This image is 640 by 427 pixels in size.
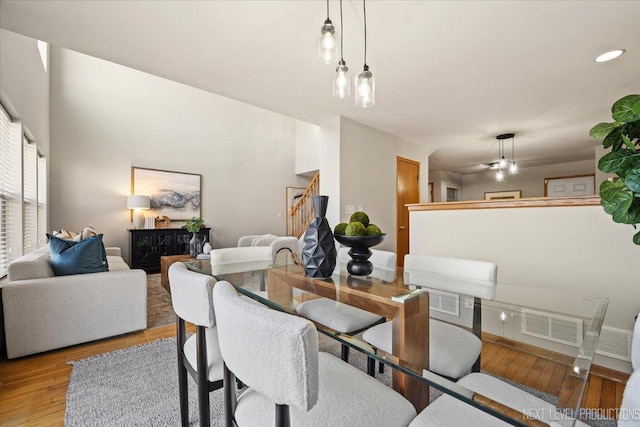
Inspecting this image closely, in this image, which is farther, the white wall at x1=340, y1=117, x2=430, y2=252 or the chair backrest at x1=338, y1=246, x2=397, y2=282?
the white wall at x1=340, y1=117, x2=430, y2=252

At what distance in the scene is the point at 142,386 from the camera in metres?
1.73

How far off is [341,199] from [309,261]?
2.18 meters

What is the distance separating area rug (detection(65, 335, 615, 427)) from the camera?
146cm

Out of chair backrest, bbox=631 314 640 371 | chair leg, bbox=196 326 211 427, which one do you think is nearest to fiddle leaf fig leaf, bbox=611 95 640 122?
chair backrest, bbox=631 314 640 371

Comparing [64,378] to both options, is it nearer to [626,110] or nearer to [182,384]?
[182,384]

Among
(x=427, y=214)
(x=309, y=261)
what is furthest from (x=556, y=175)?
(x=309, y=261)

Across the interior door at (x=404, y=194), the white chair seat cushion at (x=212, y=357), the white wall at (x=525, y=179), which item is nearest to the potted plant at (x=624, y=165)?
the white chair seat cushion at (x=212, y=357)

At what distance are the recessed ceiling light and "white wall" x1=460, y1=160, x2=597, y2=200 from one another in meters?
5.66

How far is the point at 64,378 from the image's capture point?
71.9 inches

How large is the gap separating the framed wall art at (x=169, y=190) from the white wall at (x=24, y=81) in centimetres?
150

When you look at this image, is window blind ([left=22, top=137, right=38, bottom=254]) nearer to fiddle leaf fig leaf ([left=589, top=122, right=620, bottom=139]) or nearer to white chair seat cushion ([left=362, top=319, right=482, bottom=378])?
white chair seat cushion ([left=362, top=319, right=482, bottom=378])

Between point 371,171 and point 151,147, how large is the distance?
4.41 metres

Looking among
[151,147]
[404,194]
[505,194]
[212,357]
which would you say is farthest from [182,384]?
[505,194]

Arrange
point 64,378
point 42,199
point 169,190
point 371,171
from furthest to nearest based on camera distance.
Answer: point 169,190 → point 371,171 → point 42,199 → point 64,378
